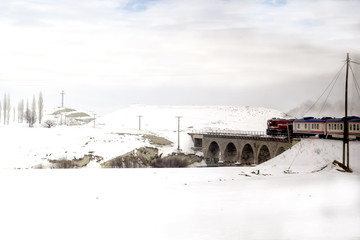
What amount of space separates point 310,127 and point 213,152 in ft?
101

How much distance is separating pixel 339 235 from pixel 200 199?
218 inches

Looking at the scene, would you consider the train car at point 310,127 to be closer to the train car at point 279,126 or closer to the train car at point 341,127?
the train car at point 341,127

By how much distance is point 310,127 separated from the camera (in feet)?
143

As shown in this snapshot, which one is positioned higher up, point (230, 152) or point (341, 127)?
point (341, 127)

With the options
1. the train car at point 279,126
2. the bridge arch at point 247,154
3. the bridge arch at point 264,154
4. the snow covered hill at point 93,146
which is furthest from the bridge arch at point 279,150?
the bridge arch at point 247,154

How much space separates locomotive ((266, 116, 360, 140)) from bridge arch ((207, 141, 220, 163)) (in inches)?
699

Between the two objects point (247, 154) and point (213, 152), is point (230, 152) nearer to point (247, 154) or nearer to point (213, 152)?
point (247, 154)

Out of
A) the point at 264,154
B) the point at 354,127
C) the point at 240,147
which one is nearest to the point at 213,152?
the point at 240,147

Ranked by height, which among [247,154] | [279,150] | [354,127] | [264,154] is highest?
[354,127]

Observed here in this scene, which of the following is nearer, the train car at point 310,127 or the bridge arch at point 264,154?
the train car at point 310,127

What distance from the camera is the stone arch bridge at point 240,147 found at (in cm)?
4712

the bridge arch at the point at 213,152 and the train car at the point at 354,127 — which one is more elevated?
the train car at the point at 354,127

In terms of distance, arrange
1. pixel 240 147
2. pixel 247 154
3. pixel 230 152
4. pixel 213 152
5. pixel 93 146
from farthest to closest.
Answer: pixel 213 152 < pixel 93 146 < pixel 230 152 < pixel 240 147 < pixel 247 154

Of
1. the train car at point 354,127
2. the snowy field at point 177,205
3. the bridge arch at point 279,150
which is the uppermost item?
the train car at point 354,127
